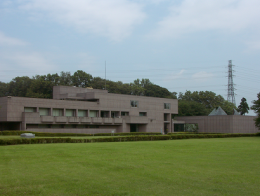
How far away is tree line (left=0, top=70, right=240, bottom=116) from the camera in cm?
8212

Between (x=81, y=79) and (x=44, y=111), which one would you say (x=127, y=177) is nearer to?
(x=44, y=111)

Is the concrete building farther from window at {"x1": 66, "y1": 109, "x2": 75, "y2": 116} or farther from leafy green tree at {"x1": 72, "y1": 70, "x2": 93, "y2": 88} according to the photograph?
leafy green tree at {"x1": 72, "y1": 70, "x2": 93, "y2": 88}

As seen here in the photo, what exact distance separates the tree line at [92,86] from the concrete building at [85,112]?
11.8m

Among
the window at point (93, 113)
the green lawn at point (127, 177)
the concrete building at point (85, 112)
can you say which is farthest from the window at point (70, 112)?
the green lawn at point (127, 177)

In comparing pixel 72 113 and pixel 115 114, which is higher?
pixel 72 113

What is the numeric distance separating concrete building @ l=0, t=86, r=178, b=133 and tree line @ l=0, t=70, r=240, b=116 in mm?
11800

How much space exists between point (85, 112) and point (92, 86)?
3337 centimetres

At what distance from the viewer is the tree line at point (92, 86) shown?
82125 millimetres

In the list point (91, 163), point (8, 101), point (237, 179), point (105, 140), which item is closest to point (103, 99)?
point (8, 101)

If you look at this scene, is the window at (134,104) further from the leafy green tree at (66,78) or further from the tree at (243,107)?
the tree at (243,107)

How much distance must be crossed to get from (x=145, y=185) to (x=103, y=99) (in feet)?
182

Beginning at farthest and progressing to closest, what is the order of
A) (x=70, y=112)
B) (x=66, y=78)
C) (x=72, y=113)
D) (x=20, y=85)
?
(x=66, y=78) < (x=20, y=85) < (x=72, y=113) < (x=70, y=112)

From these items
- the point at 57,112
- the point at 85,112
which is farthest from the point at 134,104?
the point at 57,112

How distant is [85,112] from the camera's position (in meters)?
62.4
